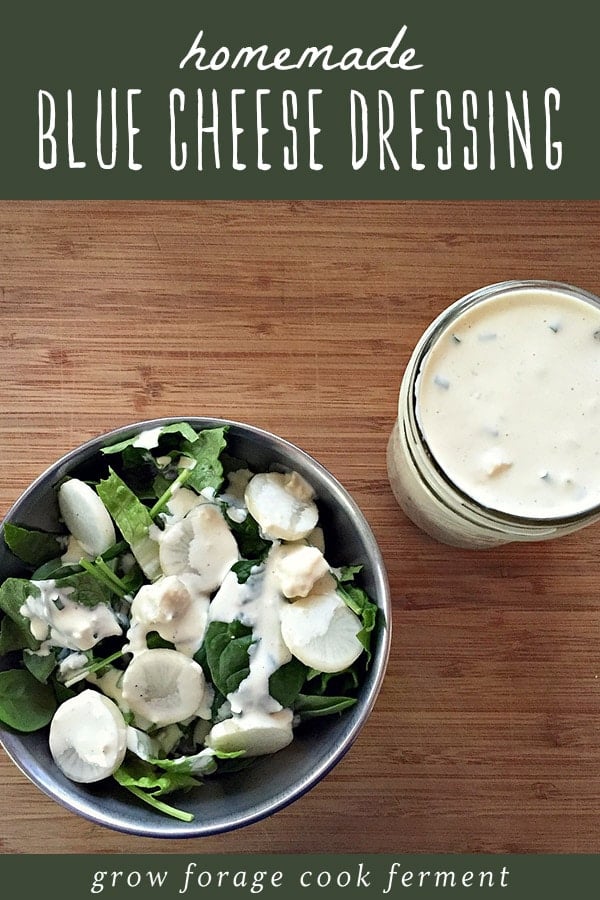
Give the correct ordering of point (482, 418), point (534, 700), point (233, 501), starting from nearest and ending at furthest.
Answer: point (482, 418) < point (233, 501) < point (534, 700)

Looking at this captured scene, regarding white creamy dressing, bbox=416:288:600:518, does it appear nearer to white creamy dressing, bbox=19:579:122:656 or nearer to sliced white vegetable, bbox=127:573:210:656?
sliced white vegetable, bbox=127:573:210:656

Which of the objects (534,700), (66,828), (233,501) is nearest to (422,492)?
(233,501)

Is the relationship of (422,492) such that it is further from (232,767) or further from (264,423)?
(232,767)

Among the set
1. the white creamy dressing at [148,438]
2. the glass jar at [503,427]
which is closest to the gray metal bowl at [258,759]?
the white creamy dressing at [148,438]

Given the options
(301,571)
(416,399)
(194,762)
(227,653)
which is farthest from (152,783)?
(416,399)

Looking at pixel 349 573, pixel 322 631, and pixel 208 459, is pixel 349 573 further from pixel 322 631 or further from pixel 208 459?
pixel 208 459

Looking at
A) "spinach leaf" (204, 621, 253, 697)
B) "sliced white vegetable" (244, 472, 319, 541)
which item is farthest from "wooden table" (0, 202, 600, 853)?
"spinach leaf" (204, 621, 253, 697)

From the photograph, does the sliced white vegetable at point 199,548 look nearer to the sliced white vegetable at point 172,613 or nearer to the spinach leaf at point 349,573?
the sliced white vegetable at point 172,613

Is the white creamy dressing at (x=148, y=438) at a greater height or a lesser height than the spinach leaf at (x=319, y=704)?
greater
